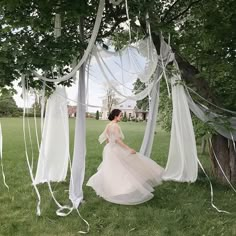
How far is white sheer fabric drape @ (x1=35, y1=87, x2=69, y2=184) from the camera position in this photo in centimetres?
800

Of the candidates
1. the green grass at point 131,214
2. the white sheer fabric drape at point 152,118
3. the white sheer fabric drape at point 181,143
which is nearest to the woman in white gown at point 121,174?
the green grass at point 131,214

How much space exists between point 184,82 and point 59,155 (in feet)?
9.94

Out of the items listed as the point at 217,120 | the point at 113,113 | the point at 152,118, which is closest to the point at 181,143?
the point at 217,120

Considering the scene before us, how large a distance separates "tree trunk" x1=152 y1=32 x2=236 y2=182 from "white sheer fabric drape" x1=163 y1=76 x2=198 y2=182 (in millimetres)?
447

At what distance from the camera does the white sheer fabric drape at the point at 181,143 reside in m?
7.35

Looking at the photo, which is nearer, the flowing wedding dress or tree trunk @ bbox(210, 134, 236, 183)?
the flowing wedding dress

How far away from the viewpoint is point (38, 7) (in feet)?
17.9

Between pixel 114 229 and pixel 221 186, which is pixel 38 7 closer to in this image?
pixel 114 229

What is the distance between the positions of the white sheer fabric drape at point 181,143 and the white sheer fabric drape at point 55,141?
7.14ft

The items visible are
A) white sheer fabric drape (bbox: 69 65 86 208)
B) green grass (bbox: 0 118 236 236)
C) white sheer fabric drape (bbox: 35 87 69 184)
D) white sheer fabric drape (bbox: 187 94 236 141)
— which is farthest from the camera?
white sheer fabric drape (bbox: 35 87 69 184)

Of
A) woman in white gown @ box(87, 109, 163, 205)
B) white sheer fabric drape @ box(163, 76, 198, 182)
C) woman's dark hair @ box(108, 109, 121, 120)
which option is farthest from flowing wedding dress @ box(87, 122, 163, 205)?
white sheer fabric drape @ box(163, 76, 198, 182)

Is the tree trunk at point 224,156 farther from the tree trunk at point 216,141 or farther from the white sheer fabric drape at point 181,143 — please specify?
the white sheer fabric drape at point 181,143

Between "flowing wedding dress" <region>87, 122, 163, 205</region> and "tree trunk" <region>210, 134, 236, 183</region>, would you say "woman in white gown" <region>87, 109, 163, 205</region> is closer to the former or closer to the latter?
"flowing wedding dress" <region>87, 122, 163, 205</region>

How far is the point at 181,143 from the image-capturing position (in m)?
7.55
